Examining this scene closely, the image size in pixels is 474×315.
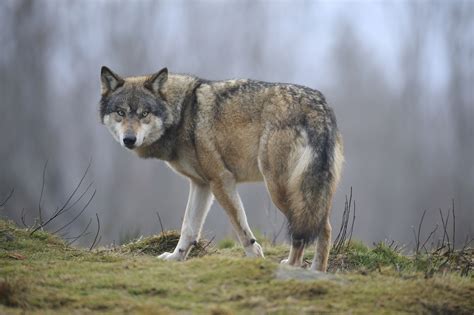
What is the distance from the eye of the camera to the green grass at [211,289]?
394 centimetres

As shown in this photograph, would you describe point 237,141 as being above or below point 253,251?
above

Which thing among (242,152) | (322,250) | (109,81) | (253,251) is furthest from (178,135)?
(322,250)

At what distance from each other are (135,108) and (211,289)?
2653 mm

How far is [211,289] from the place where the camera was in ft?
14.0

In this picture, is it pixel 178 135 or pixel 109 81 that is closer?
pixel 178 135

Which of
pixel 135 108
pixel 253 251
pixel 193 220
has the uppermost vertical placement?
pixel 135 108

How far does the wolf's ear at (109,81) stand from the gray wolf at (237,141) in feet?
0.03

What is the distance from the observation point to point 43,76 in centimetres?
2733

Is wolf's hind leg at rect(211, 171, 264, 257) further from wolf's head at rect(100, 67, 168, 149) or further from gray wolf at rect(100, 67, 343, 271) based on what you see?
wolf's head at rect(100, 67, 168, 149)

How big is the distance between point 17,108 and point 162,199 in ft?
23.1

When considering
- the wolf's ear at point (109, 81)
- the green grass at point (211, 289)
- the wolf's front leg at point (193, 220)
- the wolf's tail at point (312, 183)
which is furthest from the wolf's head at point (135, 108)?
the wolf's tail at point (312, 183)

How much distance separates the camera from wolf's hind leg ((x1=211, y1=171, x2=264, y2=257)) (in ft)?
19.8

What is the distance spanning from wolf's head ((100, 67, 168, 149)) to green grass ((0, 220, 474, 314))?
4.70 ft

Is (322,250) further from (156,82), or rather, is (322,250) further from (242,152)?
(156,82)
